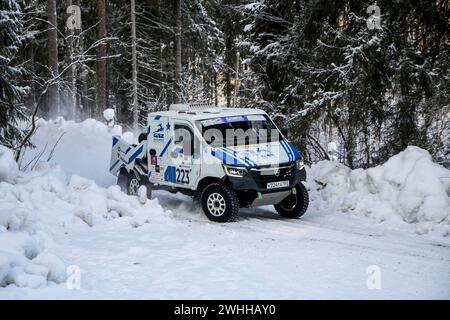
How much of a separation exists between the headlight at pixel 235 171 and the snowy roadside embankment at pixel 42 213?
1.51 meters

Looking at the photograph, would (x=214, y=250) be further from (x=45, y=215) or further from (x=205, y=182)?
(x=45, y=215)

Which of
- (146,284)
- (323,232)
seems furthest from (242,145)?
(146,284)

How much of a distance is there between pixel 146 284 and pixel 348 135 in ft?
33.2

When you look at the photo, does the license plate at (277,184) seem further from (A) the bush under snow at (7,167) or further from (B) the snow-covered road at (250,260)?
(A) the bush under snow at (7,167)

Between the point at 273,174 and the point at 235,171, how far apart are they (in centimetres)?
73

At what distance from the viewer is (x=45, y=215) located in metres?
9.66

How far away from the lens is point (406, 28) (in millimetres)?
13688

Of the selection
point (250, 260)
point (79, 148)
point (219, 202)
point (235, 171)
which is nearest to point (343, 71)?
point (235, 171)

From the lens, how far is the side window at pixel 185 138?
1155 cm

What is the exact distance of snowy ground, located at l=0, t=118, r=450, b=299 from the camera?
6.71 m

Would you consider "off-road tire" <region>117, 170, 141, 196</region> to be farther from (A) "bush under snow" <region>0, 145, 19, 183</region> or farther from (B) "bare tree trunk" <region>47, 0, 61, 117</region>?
(B) "bare tree trunk" <region>47, 0, 61, 117</region>

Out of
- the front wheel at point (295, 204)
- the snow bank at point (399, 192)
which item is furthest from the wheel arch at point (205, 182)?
the snow bank at point (399, 192)

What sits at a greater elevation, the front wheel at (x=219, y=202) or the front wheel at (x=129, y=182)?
the front wheel at (x=129, y=182)

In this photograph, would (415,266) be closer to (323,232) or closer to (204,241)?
(323,232)
